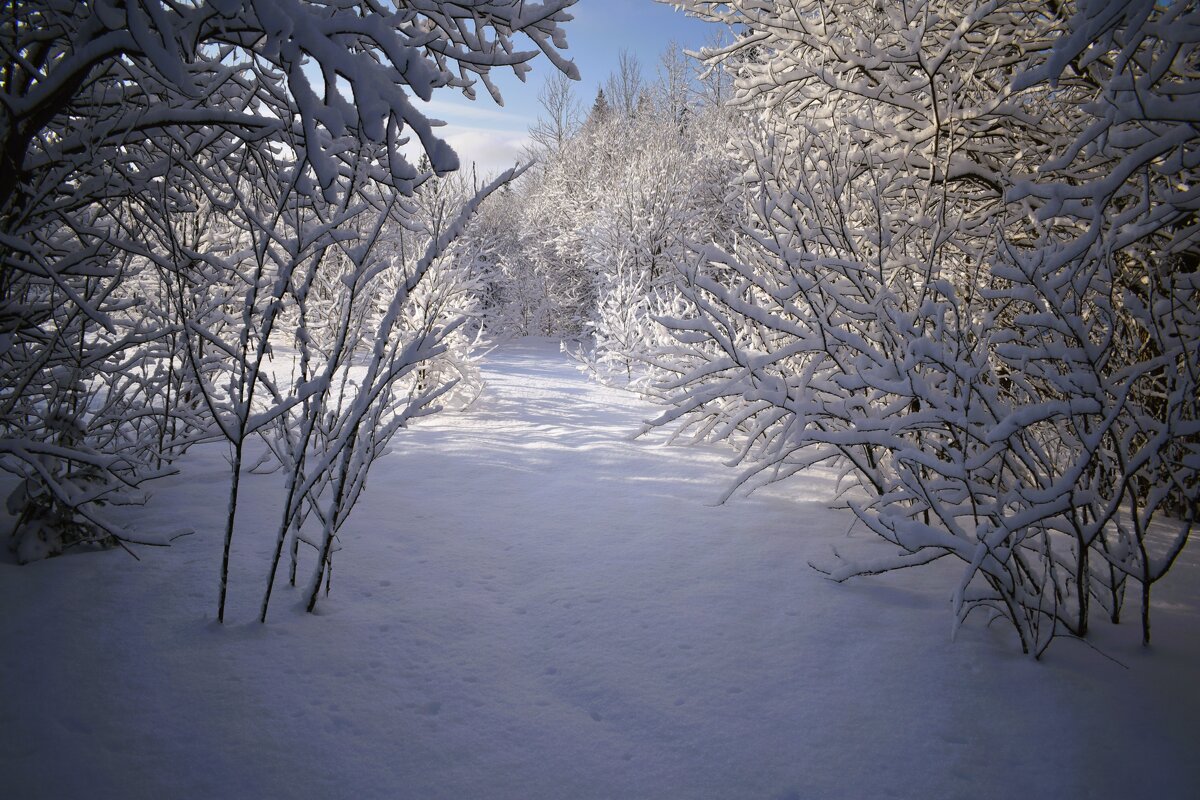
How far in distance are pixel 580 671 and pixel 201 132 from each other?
122 inches

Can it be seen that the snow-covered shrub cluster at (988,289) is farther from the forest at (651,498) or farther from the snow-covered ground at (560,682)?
the snow-covered ground at (560,682)

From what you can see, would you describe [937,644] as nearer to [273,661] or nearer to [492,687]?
[492,687]

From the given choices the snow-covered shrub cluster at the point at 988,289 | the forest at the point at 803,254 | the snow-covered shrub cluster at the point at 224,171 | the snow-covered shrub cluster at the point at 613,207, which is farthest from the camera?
the snow-covered shrub cluster at the point at 613,207

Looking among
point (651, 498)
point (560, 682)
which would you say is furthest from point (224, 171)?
point (651, 498)

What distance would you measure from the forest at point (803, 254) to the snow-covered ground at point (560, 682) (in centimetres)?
22

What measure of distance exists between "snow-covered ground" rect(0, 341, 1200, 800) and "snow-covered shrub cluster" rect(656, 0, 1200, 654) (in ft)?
0.99

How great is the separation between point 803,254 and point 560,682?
7.11 ft

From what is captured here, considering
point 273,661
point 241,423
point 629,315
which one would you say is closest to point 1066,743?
point 273,661

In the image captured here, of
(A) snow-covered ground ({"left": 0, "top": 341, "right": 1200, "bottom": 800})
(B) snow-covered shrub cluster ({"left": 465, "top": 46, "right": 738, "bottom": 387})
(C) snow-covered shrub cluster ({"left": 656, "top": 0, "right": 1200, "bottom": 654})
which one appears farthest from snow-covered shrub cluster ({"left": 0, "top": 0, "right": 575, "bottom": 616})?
(B) snow-covered shrub cluster ({"left": 465, "top": 46, "right": 738, "bottom": 387})

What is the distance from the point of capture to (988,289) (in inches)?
105

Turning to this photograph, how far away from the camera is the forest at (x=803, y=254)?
6.29ft

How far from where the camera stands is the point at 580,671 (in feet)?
7.00

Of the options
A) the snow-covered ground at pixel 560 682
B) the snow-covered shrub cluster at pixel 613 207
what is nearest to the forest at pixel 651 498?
the snow-covered ground at pixel 560 682

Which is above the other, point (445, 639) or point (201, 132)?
point (201, 132)
